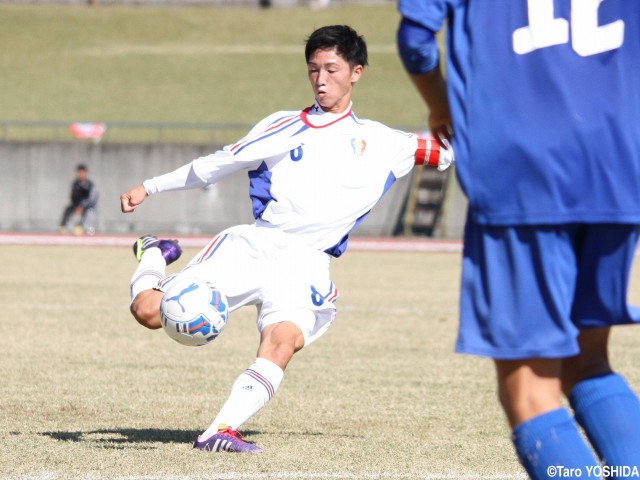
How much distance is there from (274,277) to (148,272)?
78 cm

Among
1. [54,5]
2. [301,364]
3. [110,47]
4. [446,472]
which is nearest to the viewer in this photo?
[446,472]

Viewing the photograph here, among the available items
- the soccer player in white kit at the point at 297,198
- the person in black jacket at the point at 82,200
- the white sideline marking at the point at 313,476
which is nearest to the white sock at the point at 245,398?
the soccer player in white kit at the point at 297,198

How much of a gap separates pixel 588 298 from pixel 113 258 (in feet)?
55.1

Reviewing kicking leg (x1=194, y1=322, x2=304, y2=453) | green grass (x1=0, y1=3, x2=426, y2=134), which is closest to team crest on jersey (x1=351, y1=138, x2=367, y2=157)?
kicking leg (x1=194, y1=322, x2=304, y2=453)

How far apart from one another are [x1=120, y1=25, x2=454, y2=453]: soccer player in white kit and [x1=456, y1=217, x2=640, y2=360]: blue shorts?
7.46 ft

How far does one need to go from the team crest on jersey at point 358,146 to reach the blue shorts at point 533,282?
255 cm

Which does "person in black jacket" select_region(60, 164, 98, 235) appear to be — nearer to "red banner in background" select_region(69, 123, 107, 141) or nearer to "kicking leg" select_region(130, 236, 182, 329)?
"red banner in background" select_region(69, 123, 107, 141)

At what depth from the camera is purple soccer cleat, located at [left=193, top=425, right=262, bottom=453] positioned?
494 centimetres

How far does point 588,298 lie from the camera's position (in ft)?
9.94

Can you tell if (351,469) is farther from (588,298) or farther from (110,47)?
(110,47)

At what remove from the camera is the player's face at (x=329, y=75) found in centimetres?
536

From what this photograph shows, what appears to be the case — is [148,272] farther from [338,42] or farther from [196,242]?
[196,242]

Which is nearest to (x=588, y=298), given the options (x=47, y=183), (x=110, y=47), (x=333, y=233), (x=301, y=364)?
(x=333, y=233)

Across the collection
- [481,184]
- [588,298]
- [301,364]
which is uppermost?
[481,184]
